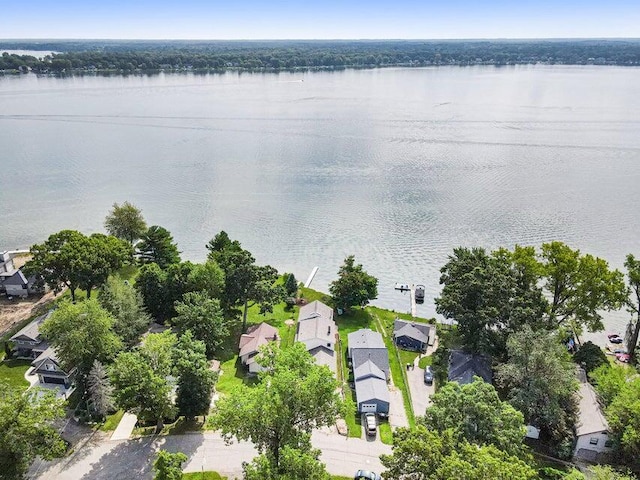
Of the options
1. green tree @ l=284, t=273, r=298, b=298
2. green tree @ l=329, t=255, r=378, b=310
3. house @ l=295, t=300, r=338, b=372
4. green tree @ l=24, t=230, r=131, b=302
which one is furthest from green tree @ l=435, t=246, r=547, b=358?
green tree @ l=24, t=230, r=131, b=302

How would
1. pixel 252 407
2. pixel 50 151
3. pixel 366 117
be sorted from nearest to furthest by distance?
pixel 252 407, pixel 50 151, pixel 366 117

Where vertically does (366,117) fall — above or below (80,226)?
above

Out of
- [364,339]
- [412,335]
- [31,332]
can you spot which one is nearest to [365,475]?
[364,339]

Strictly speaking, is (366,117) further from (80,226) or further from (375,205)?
(80,226)

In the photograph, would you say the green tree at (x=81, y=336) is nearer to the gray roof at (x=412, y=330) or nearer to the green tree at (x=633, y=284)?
the gray roof at (x=412, y=330)

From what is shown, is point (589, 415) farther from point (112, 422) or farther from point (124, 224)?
point (124, 224)

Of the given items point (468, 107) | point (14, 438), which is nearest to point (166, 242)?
point (14, 438)
